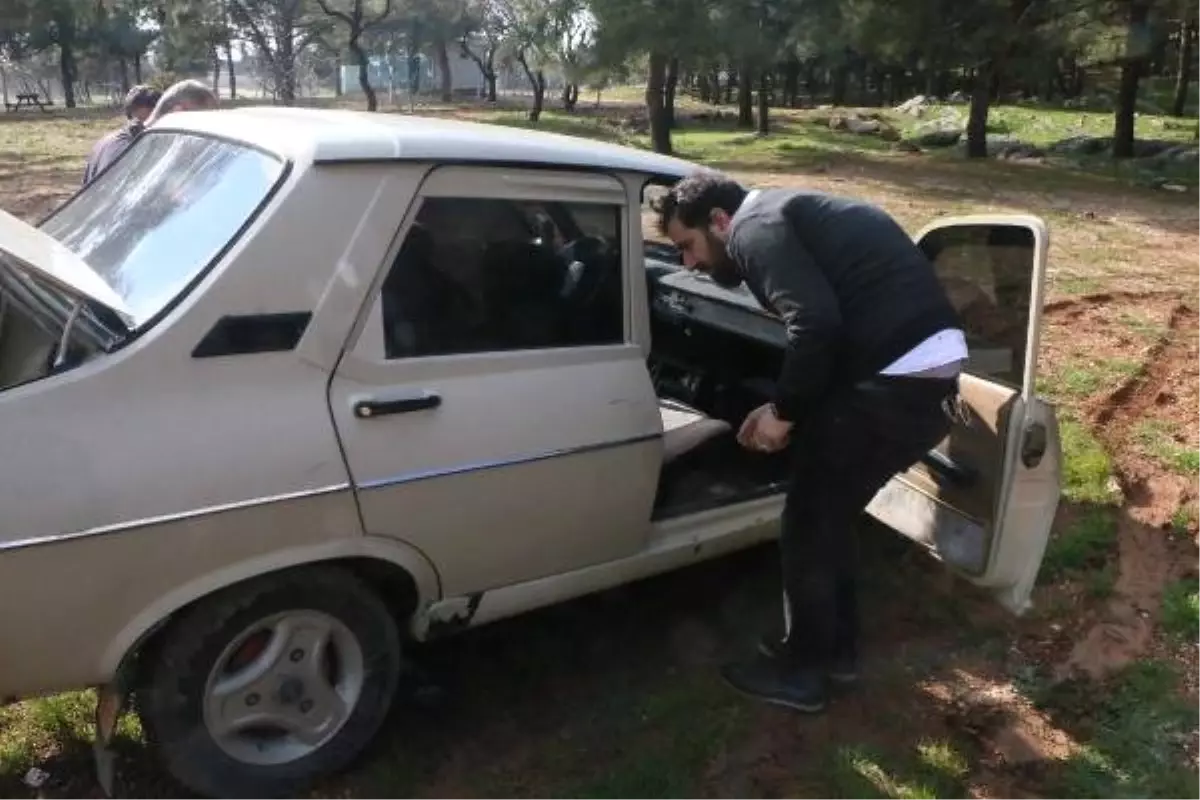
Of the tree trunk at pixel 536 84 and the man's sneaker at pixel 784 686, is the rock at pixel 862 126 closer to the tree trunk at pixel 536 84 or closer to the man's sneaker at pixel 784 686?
the tree trunk at pixel 536 84

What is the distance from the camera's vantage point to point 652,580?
4219 mm

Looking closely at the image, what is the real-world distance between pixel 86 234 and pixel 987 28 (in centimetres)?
1889

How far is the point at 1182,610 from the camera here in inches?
153

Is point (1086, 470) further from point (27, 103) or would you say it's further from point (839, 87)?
point (27, 103)

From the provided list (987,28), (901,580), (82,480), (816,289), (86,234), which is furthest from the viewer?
(987,28)

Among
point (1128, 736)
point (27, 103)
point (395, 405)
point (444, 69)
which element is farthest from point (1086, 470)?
point (444, 69)

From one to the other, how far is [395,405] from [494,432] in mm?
303

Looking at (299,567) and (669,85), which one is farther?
(669,85)

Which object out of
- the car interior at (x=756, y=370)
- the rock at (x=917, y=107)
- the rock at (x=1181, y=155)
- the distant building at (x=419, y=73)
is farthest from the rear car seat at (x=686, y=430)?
the distant building at (x=419, y=73)

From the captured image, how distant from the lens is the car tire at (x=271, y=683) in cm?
266

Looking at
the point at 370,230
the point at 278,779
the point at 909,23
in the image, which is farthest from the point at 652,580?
the point at 909,23

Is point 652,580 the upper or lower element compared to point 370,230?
lower

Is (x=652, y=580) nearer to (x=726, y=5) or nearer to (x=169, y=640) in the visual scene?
(x=169, y=640)

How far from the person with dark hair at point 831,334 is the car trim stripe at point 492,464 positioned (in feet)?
1.16
